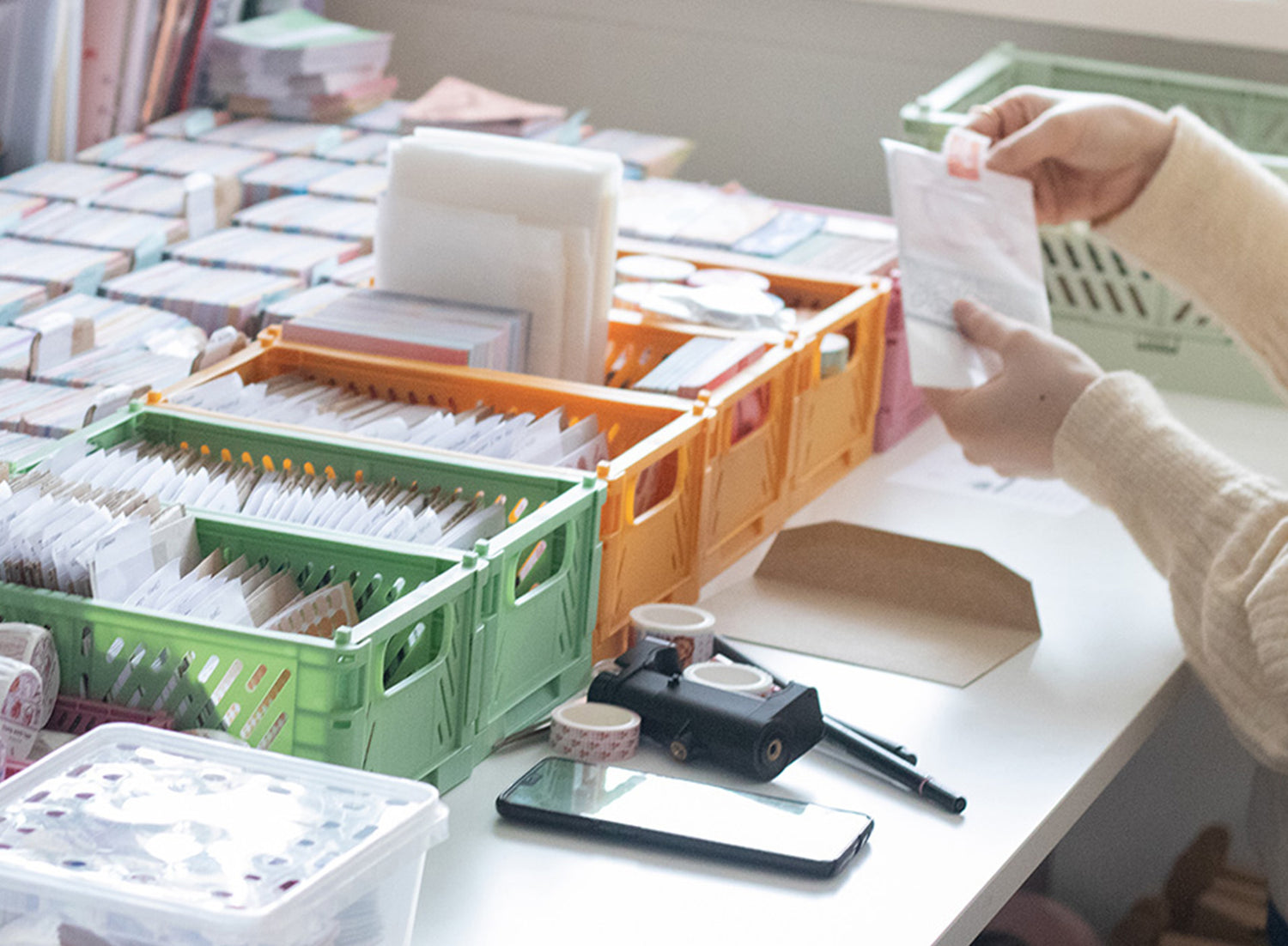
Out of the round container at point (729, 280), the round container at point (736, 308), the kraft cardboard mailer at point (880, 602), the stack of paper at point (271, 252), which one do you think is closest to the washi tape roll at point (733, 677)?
the kraft cardboard mailer at point (880, 602)

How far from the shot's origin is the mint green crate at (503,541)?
112 centimetres

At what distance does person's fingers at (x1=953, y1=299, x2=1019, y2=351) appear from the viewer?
1.50 metres

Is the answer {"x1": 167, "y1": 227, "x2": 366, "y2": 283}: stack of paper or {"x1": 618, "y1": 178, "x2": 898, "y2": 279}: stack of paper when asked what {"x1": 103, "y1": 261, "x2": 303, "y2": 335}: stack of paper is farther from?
{"x1": 618, "y1": 178, "x2": 898, "y2": 279}: stack of paper

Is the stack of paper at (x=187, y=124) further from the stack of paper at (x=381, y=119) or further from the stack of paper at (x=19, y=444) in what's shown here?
the stack of paper at (x=19, y=444)

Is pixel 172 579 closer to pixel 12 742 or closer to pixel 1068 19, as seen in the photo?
pixel 12 742

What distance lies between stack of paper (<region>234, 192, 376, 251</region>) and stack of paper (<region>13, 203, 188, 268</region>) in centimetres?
9

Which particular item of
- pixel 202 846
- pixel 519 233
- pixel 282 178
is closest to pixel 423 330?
pixel 519 233

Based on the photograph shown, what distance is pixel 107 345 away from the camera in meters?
1.54

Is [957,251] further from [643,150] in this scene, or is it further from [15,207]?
[15,207]

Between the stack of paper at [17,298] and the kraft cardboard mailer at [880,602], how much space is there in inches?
27.7

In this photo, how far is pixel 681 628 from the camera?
127 cm

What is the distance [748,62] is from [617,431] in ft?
4.02

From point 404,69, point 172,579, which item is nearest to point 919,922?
point 172,579

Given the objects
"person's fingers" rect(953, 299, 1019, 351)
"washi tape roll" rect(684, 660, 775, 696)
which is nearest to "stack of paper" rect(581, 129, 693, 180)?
"person's fingers" rect(953, 299, 1019, 351)
